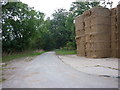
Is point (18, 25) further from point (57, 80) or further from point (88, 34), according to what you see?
point (57, 80)

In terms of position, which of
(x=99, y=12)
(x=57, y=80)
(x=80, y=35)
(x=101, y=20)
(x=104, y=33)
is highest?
(x=99, y=12)

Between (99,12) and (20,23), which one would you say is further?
(20,23)

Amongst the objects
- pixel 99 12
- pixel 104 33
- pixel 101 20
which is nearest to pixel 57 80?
pixel 104 33

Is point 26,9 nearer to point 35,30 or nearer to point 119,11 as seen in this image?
point 35,30

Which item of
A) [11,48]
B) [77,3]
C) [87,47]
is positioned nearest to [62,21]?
[77,3]

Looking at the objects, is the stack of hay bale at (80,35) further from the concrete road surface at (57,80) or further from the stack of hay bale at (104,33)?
the concrete road surface at (57,80)

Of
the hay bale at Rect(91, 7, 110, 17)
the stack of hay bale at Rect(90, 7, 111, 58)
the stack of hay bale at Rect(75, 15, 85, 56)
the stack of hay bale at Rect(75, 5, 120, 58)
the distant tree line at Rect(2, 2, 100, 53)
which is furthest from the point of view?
the distant tree line at Rect(2, 2, 100, 53)

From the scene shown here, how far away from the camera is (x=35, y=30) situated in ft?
94.0

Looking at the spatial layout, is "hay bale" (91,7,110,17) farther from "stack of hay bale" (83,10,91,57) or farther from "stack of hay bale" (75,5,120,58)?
"stack of hay bale" (83,10,91,57)

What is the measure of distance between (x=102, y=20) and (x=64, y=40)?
35808 millimetres

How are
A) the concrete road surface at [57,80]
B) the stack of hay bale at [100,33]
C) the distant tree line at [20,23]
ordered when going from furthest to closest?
the distant tree line at [20,23]
the stack of hay bale at [100,33]
the concrete road surface at [57,80]

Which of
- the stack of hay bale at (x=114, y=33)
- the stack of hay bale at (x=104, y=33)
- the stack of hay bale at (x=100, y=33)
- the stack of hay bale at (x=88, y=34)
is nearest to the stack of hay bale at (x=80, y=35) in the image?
the stack of hay bale at (x=88, y=34)

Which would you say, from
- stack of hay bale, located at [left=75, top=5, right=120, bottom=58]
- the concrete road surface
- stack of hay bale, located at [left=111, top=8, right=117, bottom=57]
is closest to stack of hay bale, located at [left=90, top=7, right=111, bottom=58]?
stack of hay bale, located at [left=75, top=5, right=120, bottom=58]

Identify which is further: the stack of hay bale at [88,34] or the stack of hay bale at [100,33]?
the stack of hay bale at [88,34]
